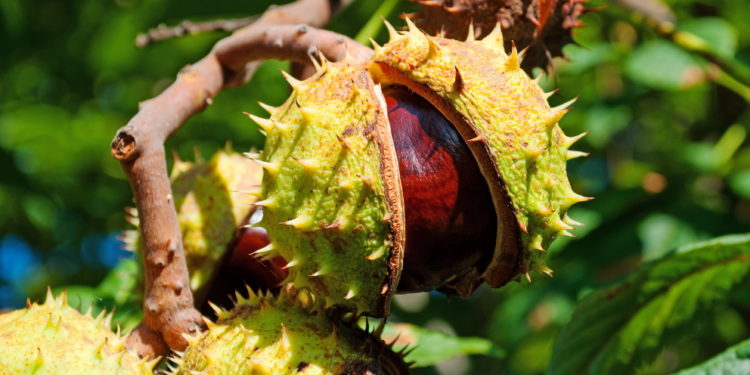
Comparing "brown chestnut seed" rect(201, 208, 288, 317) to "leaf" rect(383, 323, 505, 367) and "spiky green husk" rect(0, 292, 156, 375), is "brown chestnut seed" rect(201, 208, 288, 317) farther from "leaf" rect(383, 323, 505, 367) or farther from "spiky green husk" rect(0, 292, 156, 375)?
"leaf" rect(383, 323, 505, 367)

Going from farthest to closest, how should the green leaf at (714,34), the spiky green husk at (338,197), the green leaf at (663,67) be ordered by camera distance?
the green leaf at (663,67) < the green leaf at (714,34) < the spiky green husk at (338,197)

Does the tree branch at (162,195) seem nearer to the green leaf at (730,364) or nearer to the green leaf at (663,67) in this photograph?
the green leaf at (730,364)

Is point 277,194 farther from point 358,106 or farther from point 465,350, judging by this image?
point 465,350

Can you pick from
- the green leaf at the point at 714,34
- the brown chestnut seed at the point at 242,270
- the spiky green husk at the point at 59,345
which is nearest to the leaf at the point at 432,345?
the brown chestnut seed at the point at 242,270

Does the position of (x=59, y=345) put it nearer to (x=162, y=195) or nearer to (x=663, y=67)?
(x=162, y=195)

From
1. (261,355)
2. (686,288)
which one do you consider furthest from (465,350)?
(261,355)
